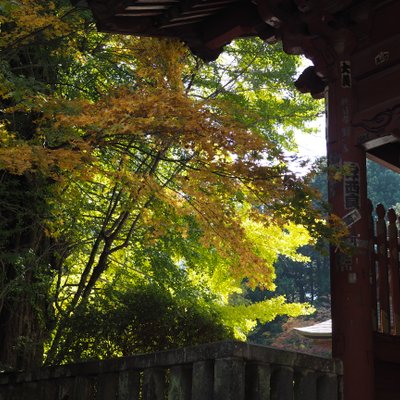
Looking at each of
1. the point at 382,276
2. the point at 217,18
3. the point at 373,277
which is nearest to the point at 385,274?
the point at 382,276

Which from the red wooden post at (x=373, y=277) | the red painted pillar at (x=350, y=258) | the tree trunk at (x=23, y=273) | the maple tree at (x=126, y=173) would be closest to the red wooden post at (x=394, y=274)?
the red wooden post at (x=373, y=277)

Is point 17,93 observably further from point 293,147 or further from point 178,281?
point 293,147

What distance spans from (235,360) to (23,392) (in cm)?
301

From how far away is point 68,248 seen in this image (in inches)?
348

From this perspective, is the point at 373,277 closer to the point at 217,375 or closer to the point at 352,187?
the point at 352,187

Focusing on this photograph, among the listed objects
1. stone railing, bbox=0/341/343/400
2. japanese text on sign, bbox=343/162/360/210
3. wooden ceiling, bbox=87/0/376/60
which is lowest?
stone railing, bbox=0/341/343/400

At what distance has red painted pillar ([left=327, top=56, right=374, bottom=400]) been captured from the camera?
5.73 m

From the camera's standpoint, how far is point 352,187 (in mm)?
6188

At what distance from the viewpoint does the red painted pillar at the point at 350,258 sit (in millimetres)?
5734

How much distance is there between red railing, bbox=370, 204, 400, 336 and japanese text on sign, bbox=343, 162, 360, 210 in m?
0.32

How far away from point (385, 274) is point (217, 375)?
2827 millimetres

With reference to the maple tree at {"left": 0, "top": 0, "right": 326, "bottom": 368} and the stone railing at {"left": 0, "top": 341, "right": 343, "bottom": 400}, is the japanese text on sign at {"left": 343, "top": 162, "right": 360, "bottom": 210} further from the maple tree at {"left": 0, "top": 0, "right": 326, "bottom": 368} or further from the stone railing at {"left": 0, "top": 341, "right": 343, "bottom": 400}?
the stone railing at {"left": 0, "top": 341, "right": 343, "bottom": 400}

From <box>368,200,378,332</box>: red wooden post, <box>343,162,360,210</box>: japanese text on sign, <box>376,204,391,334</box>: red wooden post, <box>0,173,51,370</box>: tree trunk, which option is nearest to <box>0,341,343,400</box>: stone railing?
<box>368,200,378,332</box>: red wooden post

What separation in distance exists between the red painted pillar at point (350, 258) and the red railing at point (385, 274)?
0.29m
